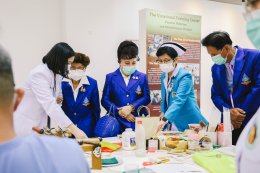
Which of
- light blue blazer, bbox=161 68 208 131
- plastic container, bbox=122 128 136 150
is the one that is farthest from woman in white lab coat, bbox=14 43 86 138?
light blue blazer, bbox=161 68 208 131

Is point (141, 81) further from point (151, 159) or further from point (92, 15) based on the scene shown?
point (92, 15)

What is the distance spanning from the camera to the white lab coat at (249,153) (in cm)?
84

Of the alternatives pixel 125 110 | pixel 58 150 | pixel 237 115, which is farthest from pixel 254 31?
pixel 125 110

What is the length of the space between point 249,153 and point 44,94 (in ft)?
6.53

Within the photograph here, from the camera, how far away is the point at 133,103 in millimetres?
3160

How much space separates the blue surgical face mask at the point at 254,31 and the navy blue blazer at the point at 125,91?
6.93 feet

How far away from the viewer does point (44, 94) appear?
2.50 metres

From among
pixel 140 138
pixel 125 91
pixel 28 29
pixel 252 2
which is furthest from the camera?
pixel 28 29

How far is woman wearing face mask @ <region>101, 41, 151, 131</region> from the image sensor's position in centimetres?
308

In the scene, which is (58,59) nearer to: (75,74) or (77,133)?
(75,74)

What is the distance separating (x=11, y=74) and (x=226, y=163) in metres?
1.41

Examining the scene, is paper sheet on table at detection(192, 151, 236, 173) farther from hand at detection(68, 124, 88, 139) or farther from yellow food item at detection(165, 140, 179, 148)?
hand at detection(68, 124, 88, 139)

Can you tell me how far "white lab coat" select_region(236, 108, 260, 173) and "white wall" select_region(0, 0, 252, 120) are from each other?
152 inches

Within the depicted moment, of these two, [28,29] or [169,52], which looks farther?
[28,29]
